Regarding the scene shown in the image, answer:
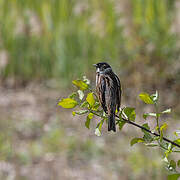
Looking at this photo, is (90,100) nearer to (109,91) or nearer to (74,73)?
(109,91)

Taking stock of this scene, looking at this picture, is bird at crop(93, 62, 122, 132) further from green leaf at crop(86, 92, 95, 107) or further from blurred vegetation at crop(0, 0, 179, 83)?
blurred vegetation at crop(0, 0, 179, 83)

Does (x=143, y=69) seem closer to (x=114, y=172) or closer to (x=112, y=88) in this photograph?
(x=114, y=172)

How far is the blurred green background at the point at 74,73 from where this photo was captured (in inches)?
159

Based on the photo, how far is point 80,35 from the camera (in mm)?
5500

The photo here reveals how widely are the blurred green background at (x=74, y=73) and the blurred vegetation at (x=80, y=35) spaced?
0.01 m

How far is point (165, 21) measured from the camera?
4812mm

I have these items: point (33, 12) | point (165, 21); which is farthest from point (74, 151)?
point (33, 12)

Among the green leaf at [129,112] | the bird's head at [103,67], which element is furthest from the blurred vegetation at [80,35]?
the green leaf at [129,112]

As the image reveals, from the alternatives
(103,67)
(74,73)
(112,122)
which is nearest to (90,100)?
(112,122)

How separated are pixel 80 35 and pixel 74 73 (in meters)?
0.52

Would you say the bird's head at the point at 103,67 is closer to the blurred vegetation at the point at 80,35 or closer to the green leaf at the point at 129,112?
the green leaf at the point at 129,112

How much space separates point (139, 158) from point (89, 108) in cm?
291

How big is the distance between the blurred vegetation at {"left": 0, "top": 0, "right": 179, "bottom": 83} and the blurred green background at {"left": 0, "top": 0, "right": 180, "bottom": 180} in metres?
0.01

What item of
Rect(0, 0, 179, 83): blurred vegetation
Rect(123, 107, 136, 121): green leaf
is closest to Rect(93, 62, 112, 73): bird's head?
Result: Rect(123, 107, 136, 121): green leaf
